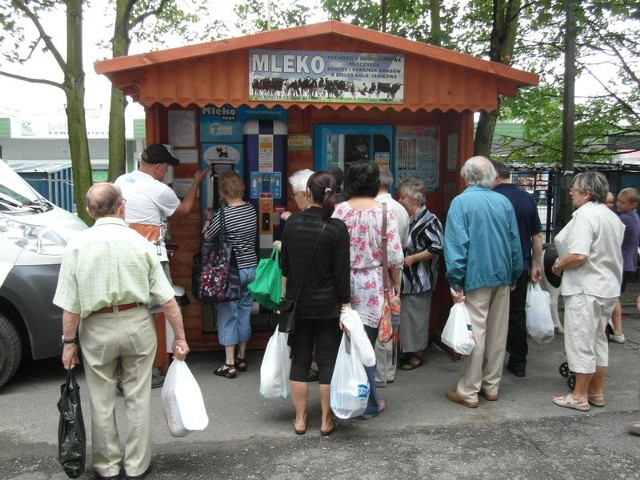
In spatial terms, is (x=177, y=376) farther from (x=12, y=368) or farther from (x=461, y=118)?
(x=461, y=118)

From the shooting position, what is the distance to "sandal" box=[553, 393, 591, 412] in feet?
14.6

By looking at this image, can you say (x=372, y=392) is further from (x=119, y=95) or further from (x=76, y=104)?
(x=119, y=95)

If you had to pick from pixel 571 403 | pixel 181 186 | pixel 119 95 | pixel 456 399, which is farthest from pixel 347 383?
pixel 119 95

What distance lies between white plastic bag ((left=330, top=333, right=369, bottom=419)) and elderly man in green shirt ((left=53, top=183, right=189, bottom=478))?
3.12 ft

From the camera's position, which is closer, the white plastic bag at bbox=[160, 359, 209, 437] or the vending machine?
the white plastic bag at bbox=[160, 359, 209, 437]

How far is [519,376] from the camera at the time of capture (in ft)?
17.2

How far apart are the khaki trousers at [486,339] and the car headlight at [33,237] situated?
3.19 meters

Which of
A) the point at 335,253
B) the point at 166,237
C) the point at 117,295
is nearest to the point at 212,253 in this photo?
the point at 166,237

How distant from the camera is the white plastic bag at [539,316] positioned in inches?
190

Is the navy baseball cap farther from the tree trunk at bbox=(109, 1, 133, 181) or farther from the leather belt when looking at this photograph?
the tree trunk at bbox=(109, 1, 133, 181)

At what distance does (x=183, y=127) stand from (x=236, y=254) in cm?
131

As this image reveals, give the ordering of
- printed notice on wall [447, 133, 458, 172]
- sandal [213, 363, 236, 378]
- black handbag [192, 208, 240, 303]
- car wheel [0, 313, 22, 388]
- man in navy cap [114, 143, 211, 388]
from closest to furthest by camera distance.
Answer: man in navy cap [114, 143, 211, 388] < car wheel [0, 313, 22, 388] < black handbag [192, 208, 240, 303] < sandal [213, 363, 236, 378] < printed notice on wall [447, 133, 458, 172]

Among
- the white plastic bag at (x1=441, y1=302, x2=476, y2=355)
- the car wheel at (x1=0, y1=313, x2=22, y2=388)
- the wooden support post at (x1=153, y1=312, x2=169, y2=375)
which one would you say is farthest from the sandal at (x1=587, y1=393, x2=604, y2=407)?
the car wheel at (x1=0, y1=313, x2=22, y2=388)

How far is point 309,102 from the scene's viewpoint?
4.94 m
